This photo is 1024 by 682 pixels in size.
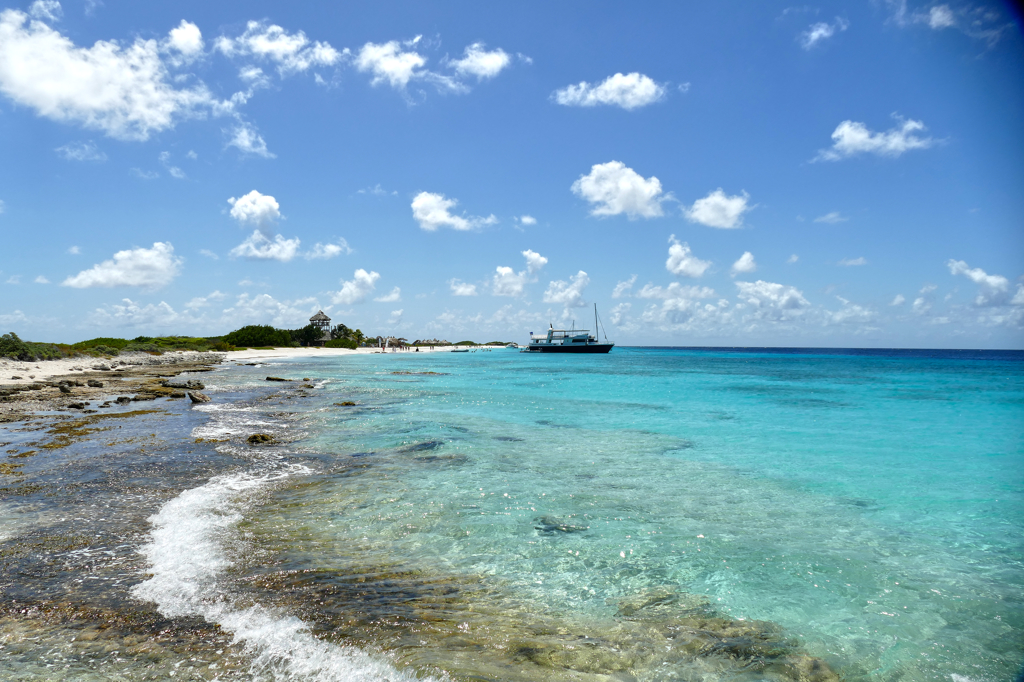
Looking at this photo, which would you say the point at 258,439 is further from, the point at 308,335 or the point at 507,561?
the point at 308,335

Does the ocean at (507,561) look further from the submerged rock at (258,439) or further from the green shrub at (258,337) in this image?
the green shrub at (258,337)

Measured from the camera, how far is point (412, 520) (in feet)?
27.2

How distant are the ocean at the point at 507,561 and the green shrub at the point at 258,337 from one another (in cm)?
10426

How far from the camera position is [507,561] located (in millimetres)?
6859

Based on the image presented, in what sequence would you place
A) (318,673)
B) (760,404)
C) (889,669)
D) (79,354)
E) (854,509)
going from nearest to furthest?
(318,673)
(889,669)
(854,509)
(760,404)
(79,354)

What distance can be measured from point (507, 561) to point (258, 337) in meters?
118

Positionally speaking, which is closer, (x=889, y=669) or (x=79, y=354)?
(x=889, y=669)

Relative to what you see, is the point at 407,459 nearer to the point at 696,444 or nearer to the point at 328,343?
the point at 696,444

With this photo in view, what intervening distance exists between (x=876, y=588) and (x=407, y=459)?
1025cm

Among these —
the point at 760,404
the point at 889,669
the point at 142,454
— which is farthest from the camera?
the point at 760,404

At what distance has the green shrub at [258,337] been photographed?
10825 centimetres

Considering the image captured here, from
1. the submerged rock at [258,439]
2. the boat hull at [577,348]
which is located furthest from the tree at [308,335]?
the submerged rock at [258,439]

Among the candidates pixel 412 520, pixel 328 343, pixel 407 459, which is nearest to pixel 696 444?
pixel 407 459

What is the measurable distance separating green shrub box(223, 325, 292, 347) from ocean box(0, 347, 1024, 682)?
104 m
